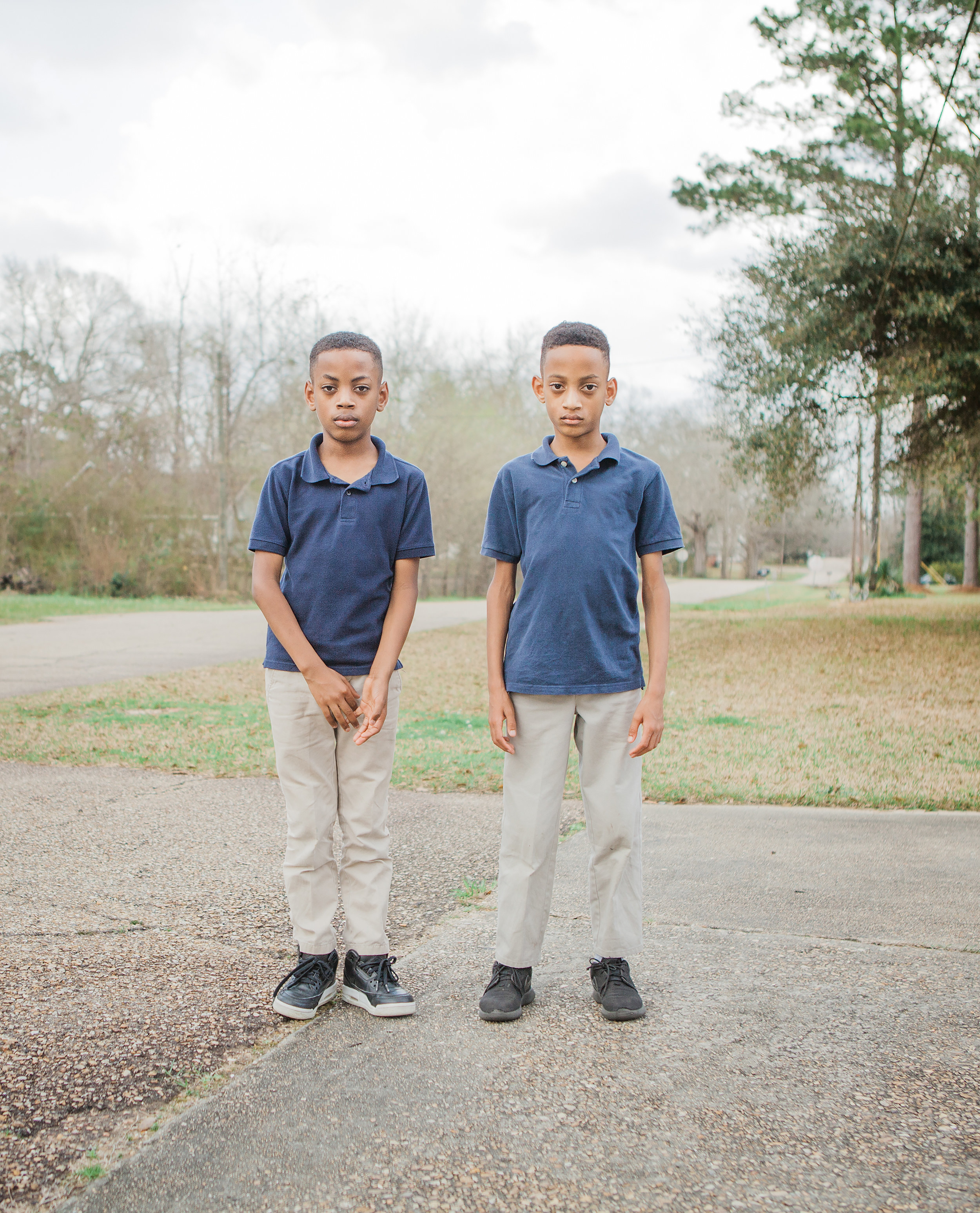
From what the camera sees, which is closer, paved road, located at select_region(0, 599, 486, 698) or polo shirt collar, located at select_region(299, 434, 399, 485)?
polo shirt collar, located at select_region(299, 434, 399, 485)

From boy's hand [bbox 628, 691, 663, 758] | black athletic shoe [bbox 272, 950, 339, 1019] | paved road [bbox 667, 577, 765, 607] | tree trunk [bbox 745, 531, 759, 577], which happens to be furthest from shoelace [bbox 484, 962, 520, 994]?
tree trunk [bbox 745, 531, 759, 577]

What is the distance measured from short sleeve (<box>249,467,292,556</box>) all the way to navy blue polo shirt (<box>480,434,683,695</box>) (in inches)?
21.4

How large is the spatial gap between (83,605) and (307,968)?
19.6m

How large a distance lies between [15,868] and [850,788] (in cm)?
412

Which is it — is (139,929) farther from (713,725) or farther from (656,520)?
(713,725)

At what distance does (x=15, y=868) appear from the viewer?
152 inches

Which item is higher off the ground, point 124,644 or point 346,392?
point 346,392

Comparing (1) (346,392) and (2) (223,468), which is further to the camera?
(2) (223,468)

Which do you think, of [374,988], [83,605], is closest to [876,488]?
[83,605]

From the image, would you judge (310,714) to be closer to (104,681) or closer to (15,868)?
(15,868)

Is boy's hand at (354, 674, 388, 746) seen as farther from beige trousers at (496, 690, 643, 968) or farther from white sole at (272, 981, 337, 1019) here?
white sole at (272, 981, 337, 1019)

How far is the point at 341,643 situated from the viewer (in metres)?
2.69

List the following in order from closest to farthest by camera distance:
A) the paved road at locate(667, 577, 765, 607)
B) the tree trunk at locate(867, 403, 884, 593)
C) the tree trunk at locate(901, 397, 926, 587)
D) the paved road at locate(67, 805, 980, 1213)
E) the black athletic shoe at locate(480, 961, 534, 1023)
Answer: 1. the paved road at locate(67, 805, 980, 1213)
2. the black athletic shoe at locate(480, 961, 534, 1023)
3. the tree trunk at locate(867, 403, 884, 593)
4. the paved road at locate(667, 577, 765, 607)
5. the tree trunk at locate(901, 397, 926, 587)

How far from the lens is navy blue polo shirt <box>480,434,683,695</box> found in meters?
2.63
